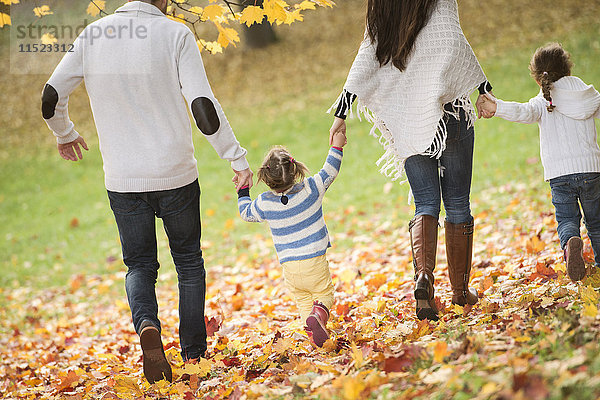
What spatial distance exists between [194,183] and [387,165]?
1.21 m

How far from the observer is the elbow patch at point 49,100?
3.12m

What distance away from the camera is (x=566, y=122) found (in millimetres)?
3615

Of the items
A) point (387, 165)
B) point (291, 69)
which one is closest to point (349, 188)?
point (387, 165)

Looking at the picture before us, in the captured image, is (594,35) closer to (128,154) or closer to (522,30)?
(522,30)

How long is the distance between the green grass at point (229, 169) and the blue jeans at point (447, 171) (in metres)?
3.36

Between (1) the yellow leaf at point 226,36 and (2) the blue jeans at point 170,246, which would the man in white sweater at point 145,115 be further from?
(1) the yellow leaf at point 226,36

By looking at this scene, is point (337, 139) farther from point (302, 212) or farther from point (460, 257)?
point (460, 257)

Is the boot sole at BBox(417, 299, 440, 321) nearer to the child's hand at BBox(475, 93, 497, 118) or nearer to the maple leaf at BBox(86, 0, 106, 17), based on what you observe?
the child's hand at BBox(475, 93, 497, 118)

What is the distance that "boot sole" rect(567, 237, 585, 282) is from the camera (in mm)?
3434

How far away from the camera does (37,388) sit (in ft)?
12.8

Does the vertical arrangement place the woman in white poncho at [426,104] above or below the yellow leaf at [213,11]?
below

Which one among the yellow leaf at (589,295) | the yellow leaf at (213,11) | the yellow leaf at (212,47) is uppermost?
the yellow leaf at (213,11)

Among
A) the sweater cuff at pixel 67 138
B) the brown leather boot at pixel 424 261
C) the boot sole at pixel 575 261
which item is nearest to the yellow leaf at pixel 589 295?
the boot sole at pixel 575 261

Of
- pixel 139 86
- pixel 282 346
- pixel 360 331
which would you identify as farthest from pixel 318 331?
pixel 139 86
